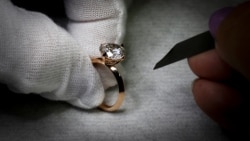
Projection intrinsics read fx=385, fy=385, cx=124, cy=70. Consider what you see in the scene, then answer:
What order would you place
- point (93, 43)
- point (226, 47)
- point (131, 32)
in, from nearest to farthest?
point (226, 47)
point (93, 43)
point (131, 32)

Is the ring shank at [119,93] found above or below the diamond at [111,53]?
below

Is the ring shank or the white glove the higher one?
the white glove

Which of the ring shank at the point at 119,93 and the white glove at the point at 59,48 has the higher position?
the white glove at the point at 59,48

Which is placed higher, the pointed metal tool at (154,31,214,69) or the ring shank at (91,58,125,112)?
the pointed metal tool at (154,31,214,69)

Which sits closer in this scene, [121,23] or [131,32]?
[121,23]

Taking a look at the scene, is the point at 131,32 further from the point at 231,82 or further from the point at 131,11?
the point at 231,82

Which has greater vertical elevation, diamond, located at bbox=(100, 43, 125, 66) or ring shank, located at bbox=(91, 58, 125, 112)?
diamond, located at bbox=(100, 43, 125, 66)

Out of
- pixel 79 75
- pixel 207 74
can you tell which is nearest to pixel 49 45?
pixel 79 75
